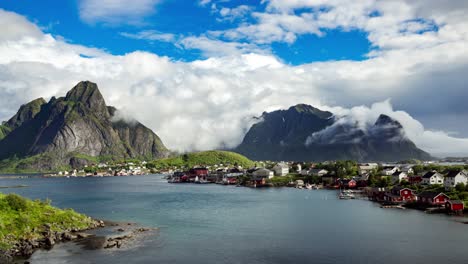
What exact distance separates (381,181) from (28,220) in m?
70.4

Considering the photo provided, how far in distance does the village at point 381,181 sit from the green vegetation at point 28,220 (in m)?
46.2

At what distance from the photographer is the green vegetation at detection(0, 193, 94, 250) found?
40.4m

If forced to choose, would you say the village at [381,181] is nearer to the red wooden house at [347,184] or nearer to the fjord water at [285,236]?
the red wooden house at [347,184]

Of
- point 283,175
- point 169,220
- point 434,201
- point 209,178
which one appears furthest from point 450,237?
point 209,178

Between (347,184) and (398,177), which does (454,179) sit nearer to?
(398,177)

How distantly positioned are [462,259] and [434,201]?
30616 mm

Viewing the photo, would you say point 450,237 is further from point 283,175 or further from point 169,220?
point 283,175

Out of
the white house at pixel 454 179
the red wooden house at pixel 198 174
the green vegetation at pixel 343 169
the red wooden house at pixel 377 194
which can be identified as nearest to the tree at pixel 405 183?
the red wooden house at pixel 377 194

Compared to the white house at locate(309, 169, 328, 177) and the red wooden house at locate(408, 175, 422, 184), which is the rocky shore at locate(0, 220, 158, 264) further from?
the white house at locate(309, 169, 328, 177)

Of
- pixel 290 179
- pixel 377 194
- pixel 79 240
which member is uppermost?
pixel 290 179

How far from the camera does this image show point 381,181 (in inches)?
3553

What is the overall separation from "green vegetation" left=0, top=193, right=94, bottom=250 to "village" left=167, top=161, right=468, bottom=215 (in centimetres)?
4623

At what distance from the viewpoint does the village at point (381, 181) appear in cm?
6349

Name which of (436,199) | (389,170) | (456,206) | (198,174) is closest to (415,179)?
(389,170)
